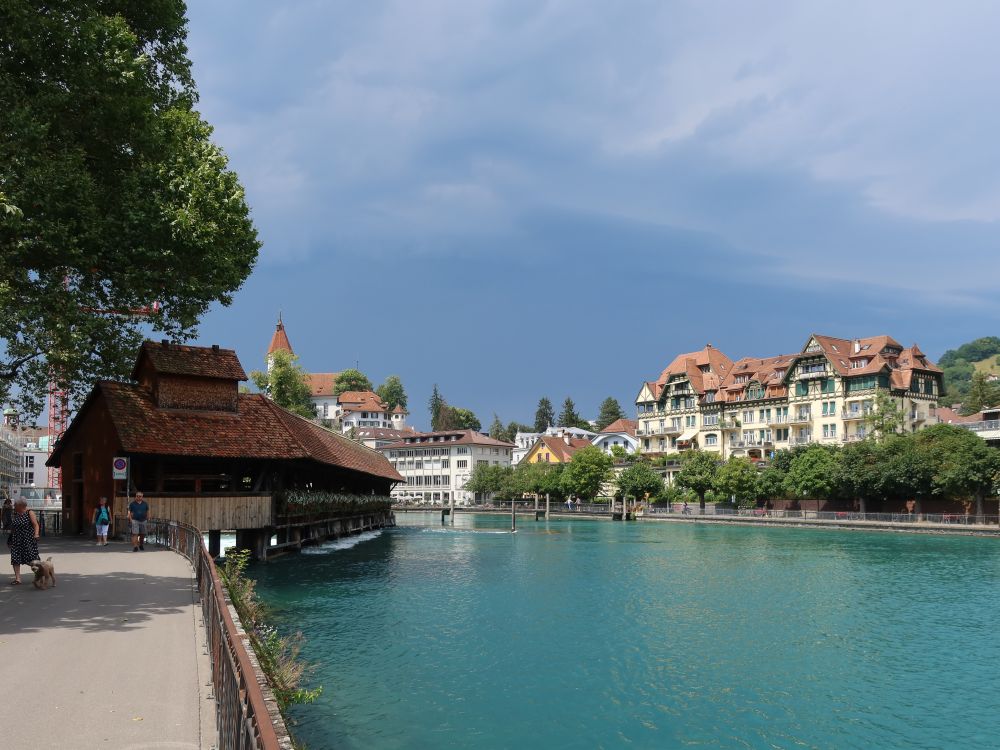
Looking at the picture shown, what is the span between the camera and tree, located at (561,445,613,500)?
9262 centimetres

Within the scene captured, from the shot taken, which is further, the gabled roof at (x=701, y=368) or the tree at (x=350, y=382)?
the tree at (x=350, y=382)

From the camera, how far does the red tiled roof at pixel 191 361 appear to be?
2905 centimetres

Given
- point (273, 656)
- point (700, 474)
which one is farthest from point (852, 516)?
point (273, 656)

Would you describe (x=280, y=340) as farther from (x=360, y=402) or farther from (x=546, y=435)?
(x=546, y=435)

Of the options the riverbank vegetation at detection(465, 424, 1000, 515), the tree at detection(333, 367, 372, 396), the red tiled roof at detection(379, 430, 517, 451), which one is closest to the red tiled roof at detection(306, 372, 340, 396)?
the tree at detection(333, 367, 372, 396)

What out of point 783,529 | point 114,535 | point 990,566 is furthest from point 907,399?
point 114,535

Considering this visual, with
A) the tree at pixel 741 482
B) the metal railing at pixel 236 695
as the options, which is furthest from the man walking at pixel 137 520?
the tree at pixel 741 482

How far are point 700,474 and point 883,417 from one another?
686 inches

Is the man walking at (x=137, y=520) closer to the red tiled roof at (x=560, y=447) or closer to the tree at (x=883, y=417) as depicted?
the tree at (x=883, y=417)

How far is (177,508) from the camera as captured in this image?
26922 millimetres

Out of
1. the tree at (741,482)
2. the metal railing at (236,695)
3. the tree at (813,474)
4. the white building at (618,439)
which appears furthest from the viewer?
the white building at (618,439)

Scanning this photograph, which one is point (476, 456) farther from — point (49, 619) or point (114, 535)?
point (49, 619)

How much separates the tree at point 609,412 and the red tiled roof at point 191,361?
413ft

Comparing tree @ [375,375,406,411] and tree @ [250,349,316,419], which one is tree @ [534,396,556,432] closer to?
tree @ [375,375,406,411]
